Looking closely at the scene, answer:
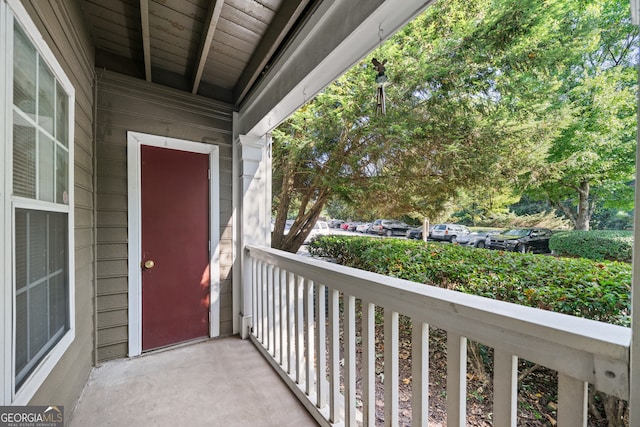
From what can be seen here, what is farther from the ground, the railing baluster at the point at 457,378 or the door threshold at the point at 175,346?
the railing baluster at the point at 457,378

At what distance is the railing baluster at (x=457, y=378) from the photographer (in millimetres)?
901

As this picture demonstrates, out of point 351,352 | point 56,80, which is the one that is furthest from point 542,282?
point 56,80

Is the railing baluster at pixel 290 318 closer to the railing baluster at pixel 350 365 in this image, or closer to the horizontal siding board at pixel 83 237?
the railing baluster at pixel 350 365

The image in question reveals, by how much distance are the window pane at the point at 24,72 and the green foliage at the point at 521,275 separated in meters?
2.62

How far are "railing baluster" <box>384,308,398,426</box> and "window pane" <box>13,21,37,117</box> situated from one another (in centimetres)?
175

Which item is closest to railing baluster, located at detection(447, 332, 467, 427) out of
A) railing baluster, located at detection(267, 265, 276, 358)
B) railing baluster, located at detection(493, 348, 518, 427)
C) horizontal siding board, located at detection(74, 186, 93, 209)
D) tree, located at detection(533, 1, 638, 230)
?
railing baluster, located at detection(493, 348, 518, 427)

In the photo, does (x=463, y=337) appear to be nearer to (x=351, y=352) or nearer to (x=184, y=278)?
(x=351, y=352)

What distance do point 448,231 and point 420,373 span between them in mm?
1849

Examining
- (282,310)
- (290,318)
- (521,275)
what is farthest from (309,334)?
(521,275)

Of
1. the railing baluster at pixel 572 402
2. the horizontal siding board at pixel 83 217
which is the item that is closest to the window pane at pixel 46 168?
the horizontal siding board at pixel 83 217

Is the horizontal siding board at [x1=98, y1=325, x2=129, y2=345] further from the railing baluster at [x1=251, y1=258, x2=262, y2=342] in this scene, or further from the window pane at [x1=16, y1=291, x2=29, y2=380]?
the window pane at [x1=16, y1=291, x2=29, y2=380]

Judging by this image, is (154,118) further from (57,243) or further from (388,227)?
(388,227)

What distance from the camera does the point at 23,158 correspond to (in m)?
1.10

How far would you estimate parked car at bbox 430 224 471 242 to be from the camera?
2428 mm
